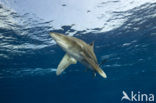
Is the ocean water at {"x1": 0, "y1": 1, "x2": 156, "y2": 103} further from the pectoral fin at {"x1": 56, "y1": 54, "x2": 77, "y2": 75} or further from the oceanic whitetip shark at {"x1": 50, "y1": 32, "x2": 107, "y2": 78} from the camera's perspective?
the oceanic whitetip shark at {"x1": 50, "y1": 32, "x2": 107, "y2": 78}

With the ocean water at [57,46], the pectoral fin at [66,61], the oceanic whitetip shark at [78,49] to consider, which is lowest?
the ocean water at [57,46]

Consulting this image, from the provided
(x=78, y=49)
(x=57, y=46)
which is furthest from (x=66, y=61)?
(x=57, y=46)

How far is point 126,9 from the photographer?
16469 mm

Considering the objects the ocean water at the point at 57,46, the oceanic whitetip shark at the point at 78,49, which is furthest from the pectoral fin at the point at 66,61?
the ocean water at the point at 57,46

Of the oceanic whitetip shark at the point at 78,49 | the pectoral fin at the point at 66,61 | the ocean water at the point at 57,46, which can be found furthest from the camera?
the ocean water at the point at 57,46

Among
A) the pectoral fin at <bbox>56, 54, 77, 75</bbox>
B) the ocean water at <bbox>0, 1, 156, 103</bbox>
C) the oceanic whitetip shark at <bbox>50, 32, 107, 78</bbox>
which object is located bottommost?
the ocean water at <bbox>0, 1, 156, 103</bbox>

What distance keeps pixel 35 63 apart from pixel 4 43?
33.2 feet

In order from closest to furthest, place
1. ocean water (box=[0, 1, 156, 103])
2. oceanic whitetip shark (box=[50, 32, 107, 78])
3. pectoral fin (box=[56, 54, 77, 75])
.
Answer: oceanic whitetip shark (box=[50, 32, 107, 78])
pectoral fin (box=[56, 54, 77, 75])
ocean water (box=[0, 1, 156, 103])

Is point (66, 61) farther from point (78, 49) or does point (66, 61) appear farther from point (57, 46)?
point (57, 46)

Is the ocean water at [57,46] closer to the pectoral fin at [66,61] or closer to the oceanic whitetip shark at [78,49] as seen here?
the pectoral fin at [66,61]

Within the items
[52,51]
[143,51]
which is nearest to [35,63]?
[52,51]

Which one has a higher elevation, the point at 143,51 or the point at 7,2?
the point at 7,2

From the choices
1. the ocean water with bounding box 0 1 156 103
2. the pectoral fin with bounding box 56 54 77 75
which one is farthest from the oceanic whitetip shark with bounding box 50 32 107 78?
the ocean water with bounding box 0 1 156 103

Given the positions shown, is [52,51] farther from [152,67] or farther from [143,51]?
[152,67]
